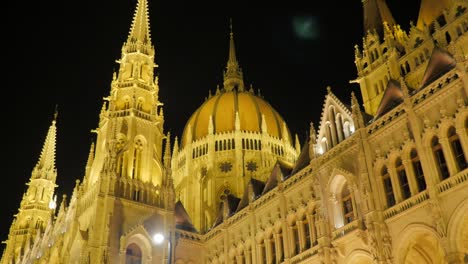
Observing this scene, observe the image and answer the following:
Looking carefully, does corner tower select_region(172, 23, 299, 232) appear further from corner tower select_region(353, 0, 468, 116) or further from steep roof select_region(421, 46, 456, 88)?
steep roof select_region(421, 46, 456, 88)

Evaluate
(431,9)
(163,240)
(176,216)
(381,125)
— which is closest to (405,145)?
(381,125)

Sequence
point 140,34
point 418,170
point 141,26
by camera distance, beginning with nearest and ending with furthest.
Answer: point 418,170, point 140,34, point 141,26

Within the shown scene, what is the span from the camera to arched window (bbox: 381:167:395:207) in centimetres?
2830

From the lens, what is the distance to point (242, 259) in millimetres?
38562

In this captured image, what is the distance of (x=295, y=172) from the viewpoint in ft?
118

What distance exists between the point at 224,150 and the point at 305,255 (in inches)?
1030

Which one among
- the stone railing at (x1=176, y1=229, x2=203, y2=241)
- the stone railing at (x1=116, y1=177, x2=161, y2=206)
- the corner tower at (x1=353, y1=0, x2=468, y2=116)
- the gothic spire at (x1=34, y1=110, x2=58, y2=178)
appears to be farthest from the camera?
the gothic spire at (x1=34, y1=110, x2=58, y2=178)

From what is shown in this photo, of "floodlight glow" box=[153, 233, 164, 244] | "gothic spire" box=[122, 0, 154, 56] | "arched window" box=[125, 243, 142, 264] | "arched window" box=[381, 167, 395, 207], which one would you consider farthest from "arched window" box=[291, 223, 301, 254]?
"gothic spire" box=[122, 0, 154, 56]

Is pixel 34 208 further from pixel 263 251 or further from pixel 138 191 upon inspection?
pixel 263 251

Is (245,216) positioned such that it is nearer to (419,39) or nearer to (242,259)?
(242,259)

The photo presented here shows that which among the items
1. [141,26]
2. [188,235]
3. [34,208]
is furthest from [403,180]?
[34,208]

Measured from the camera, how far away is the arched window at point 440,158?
2555cm

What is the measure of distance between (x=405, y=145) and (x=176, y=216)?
24286 mm

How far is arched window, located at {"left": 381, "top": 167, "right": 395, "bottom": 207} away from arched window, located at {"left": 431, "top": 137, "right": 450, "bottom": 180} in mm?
3244
